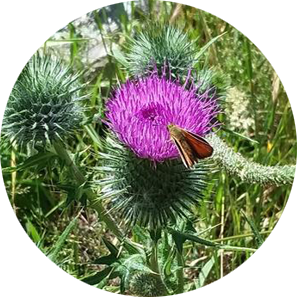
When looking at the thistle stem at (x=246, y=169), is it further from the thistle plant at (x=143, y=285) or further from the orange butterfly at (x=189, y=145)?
the thistle plant at (x=143, y=285)

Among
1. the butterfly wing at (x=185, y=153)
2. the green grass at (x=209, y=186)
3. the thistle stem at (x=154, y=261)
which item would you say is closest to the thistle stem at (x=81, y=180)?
the green grass at (x=209, y=186)

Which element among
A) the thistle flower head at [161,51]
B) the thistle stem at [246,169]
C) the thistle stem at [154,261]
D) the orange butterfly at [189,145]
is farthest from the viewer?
the thistle flower head at [161,51]

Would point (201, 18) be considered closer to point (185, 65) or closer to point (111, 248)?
point (185, 65)

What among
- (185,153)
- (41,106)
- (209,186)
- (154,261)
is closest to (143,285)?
(154,261)

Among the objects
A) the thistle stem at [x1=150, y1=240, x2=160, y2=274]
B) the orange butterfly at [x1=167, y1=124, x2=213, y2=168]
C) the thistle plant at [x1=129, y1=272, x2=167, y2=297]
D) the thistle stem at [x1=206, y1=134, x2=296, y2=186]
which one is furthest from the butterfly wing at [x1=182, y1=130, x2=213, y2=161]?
the thistle plant at [x1=129, y1=272, x2=167, y2=297]

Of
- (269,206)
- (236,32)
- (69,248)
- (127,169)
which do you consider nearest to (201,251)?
(269,206)
